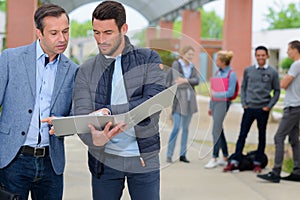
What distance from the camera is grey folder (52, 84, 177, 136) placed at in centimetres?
212

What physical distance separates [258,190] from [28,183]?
11.7 ft

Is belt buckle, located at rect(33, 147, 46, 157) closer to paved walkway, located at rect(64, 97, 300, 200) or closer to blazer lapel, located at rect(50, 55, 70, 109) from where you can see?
blazer lapel, located at rect(50, 55, 70, 109)

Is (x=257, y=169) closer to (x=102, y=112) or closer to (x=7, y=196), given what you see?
(x=7, y=196)

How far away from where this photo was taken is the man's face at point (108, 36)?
216cm

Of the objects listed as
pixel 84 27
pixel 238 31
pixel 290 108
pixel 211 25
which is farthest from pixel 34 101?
pixel 211 25

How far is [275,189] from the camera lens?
573 centimetres

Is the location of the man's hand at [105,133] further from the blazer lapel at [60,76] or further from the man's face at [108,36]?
the blazer lapel at [60,76]

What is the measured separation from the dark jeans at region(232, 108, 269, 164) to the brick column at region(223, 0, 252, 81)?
878cm

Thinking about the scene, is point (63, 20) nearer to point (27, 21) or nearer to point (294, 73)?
point (27, 21)

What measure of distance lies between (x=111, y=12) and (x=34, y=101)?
672 millimetres

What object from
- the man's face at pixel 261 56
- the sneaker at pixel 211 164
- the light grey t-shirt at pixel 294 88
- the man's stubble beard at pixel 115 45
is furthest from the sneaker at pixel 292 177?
the man's stubble beard at pixel 115 45

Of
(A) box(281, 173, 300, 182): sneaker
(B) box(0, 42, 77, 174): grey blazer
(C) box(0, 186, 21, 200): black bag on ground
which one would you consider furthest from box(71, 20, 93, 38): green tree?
(A) box(281, 173, 300, 182): sneaker

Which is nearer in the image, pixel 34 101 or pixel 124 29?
pixel 124 29

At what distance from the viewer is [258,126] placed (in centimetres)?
655
